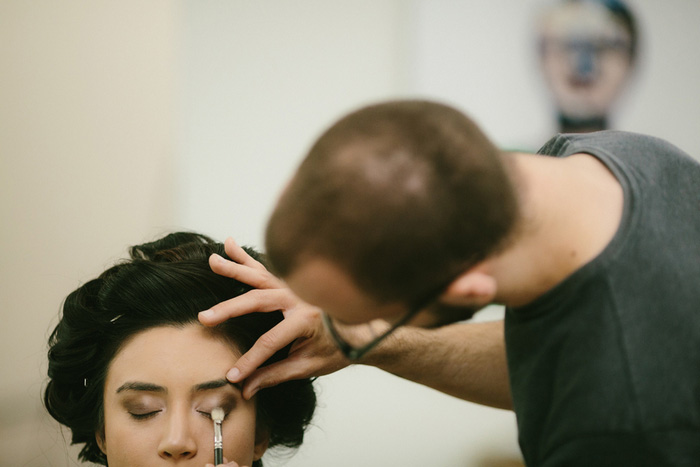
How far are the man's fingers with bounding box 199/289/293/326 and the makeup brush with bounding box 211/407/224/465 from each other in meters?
0.19

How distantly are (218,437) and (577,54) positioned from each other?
1922 mm

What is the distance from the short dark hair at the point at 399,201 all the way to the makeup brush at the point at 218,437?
603 mm

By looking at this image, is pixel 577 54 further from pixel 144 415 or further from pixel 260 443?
pixel 144 415

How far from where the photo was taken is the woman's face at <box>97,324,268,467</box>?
118 centimetres

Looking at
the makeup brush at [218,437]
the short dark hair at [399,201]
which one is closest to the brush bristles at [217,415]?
the makeup brush at [218,437]

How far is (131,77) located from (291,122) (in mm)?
590

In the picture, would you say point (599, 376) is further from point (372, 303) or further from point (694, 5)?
point (694, 5)

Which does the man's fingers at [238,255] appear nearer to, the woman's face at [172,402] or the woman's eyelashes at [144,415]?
the woman's face at [172,402]

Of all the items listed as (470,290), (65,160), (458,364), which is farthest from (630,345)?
(65,160)

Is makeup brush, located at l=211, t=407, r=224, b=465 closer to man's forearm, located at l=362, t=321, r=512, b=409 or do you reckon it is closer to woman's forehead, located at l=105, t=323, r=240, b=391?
woman's forehead, located at l=105, t=323, r=240, b=391

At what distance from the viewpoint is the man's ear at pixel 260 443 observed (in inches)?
56.6

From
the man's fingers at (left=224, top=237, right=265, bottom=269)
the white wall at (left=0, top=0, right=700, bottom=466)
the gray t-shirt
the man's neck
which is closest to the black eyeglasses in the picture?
the man's neck

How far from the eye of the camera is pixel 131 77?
6.53ft

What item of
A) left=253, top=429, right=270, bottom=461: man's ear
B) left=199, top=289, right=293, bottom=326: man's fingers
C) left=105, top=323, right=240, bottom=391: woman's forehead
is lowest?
left=253, top=429, right=270, bottom=461: man's ear
